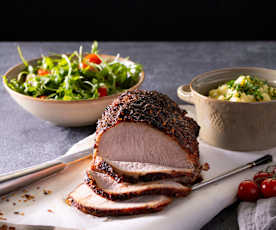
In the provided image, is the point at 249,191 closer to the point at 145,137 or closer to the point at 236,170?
the point at 236,170

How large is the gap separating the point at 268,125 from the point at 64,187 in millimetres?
1236

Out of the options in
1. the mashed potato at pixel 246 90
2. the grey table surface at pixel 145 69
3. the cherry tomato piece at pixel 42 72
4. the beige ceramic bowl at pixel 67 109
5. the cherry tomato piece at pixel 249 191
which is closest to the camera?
the cherry tomato piece at pixel 249 191

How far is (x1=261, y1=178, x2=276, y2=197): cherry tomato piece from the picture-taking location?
6.35ft

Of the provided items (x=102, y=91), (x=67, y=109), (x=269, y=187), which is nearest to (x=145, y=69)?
(x=102, y=91)

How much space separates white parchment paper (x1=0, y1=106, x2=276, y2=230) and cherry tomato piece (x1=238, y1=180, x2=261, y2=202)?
5 centimetres

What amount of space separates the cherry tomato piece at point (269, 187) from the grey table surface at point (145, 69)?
19cm

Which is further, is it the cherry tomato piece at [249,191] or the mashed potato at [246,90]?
the mashed potato at [246,90]

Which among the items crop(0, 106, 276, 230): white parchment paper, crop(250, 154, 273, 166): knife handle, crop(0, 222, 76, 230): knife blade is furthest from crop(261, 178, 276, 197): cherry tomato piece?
crop(0, 222, 76, 230): knife blade

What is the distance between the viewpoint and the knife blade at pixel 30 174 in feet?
7.00

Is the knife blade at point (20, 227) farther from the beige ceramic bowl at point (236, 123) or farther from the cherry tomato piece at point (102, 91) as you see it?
the cherry tomato piece at point (102, 91)

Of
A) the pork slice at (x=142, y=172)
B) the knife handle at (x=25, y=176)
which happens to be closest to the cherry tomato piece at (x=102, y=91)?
the knife handle at (x=25, y=176)

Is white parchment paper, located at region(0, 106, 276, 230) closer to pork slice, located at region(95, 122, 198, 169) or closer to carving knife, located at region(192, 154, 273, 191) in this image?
carving knife, located at region(192, 154, 273, 191)
